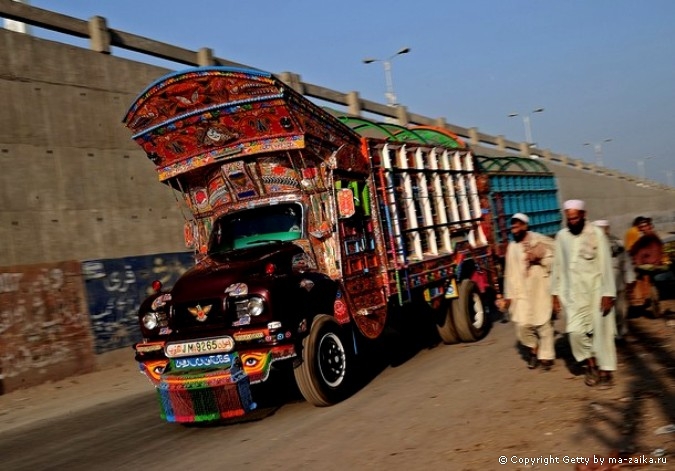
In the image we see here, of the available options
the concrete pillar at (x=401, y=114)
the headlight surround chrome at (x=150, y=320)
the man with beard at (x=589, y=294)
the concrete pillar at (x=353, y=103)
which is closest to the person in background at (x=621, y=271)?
the man with beard at (x=589, y=294)

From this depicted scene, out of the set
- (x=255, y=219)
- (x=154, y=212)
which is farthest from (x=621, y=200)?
(x=255, y=219)

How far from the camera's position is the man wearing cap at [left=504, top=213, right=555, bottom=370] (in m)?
7.20

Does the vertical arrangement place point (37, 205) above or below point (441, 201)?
above

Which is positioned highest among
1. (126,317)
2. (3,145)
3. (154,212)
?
(3,145)

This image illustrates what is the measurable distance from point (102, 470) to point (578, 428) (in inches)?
157

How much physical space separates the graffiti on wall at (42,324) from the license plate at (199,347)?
5.73 metres

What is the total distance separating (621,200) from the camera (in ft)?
179

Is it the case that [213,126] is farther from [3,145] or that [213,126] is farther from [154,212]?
[154,212]

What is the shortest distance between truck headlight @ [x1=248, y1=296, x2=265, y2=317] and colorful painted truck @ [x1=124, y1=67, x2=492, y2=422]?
0.05 feet

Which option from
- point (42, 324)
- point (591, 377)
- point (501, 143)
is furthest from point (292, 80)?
point (501, 143)

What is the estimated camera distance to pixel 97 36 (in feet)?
44.9

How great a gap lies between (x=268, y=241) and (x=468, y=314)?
3.81 metres

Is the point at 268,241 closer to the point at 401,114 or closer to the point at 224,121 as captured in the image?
the point at 224,121

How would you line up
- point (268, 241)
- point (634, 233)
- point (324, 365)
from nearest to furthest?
point (324, 365)
point (268, 241)
point (634, 233)
